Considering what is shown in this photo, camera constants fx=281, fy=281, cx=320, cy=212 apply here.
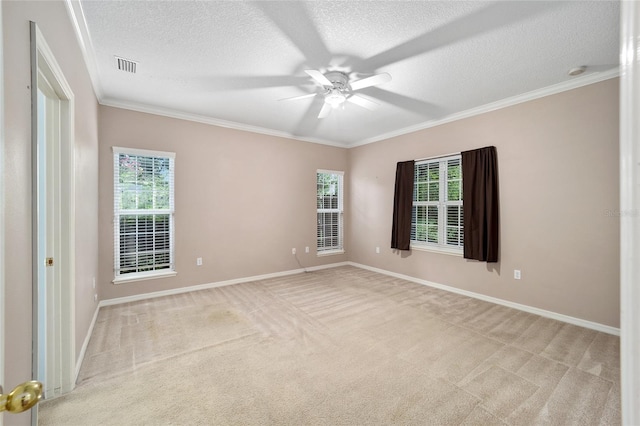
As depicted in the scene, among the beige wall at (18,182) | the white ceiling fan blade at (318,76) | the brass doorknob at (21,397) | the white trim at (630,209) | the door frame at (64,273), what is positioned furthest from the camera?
the white ceiling fan blade at (318,76)

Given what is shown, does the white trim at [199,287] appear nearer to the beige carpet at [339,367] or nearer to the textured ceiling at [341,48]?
the beige carpet at [339,367]

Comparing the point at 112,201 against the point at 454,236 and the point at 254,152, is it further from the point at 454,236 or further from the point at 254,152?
the point at 454,236

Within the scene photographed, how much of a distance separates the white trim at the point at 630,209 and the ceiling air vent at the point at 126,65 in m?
3.42

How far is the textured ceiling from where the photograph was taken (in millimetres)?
2027

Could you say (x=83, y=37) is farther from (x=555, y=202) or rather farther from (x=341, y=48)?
(x=555, y=202)

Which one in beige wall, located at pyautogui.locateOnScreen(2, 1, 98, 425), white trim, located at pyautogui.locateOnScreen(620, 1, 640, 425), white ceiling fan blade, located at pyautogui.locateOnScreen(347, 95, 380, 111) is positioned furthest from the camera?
white ceiling fan blade, located at pyautogui.locateOnScreen(347, 95, 380, 111)

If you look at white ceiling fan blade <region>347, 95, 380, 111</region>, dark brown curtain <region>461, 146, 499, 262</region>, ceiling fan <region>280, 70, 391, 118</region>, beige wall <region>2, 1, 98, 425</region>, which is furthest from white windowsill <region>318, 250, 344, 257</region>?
beige wall <region>2, 1, 98, 425</region>

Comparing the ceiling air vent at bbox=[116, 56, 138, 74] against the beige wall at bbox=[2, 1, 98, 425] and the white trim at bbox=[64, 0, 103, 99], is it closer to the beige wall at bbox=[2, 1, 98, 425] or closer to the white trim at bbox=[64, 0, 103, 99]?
the white trim at bbox=[64, 0, 103, 99]

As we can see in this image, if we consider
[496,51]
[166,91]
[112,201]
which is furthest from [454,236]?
[112,201]

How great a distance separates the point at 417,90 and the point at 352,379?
3.09m

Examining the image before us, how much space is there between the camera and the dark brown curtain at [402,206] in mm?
4809

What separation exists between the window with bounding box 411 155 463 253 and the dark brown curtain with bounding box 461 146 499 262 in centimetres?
22

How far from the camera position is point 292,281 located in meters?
4.79

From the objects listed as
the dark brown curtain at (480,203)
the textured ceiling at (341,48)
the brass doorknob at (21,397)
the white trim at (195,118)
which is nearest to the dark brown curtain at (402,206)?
the dark brown curtain at (480,203)
